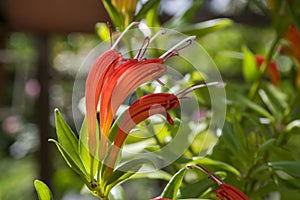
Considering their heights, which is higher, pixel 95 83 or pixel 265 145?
pixel 95 83

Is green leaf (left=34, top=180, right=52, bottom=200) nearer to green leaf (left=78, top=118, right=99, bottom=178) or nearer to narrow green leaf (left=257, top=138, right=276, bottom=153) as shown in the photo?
green leaf (left=78, top=118, right=99, bottom=178)

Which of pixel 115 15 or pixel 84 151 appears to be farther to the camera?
pixel 115 15

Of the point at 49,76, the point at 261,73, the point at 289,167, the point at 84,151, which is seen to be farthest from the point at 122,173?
the point at 49,76

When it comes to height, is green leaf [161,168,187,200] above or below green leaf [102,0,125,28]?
below

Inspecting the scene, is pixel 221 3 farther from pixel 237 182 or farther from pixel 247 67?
pixel 237 182

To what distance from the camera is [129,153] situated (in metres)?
A: 0.50

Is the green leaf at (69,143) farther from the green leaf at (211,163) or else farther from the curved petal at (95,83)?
the green leaf at (211,163)

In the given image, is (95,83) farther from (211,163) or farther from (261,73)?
(261,73)

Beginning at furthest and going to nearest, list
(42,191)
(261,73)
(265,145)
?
1. (261,73)
2. (265,145)
3. (42,191)

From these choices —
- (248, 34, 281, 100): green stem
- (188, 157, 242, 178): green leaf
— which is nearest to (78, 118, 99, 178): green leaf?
(188, 157, 242, 178): green leaf

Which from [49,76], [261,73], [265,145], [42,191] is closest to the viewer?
[42,191]

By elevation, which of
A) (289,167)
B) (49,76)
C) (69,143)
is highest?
(69,143)

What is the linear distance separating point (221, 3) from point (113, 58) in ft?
5.03

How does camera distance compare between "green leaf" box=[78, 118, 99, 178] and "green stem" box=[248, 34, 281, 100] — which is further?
"green stem" box=[248, 34, 281, 100]
